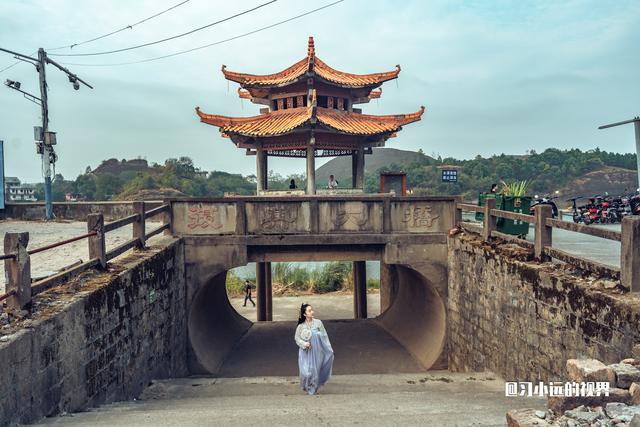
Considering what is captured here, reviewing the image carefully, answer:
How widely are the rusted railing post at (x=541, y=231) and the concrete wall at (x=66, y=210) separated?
1359cm

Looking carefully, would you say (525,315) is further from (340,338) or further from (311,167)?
(311,167)

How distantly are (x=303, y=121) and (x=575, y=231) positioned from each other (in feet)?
29.7

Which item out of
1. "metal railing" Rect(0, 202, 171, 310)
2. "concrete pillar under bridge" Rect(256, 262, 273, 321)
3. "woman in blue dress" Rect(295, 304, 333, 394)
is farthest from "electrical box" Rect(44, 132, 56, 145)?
"woman in blue dress" Rect(295, 304, 333, 394)

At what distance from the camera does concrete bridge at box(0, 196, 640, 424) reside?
16.9 ft

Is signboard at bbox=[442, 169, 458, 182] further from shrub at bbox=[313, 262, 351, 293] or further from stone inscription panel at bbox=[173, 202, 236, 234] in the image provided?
stone inscription panel at bbox=[173, 202, 236, 234]

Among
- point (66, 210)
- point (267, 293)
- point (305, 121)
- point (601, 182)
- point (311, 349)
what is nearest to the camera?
point (311, 349)

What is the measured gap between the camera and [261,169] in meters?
15.9

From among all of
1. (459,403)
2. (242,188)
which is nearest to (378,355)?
(459,403)

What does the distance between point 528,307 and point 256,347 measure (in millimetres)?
7894

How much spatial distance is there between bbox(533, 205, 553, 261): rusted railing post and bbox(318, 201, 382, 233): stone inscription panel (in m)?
4.06

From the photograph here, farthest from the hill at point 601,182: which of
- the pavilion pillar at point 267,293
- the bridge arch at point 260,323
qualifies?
the bridge arch at point 260,323

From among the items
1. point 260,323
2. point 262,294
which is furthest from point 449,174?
point 260,323

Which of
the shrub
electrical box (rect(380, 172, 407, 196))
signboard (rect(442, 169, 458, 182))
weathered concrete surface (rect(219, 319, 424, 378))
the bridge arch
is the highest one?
signboard (rect(442, 169, 458, 182))

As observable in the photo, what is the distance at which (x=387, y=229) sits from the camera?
1067 cm
